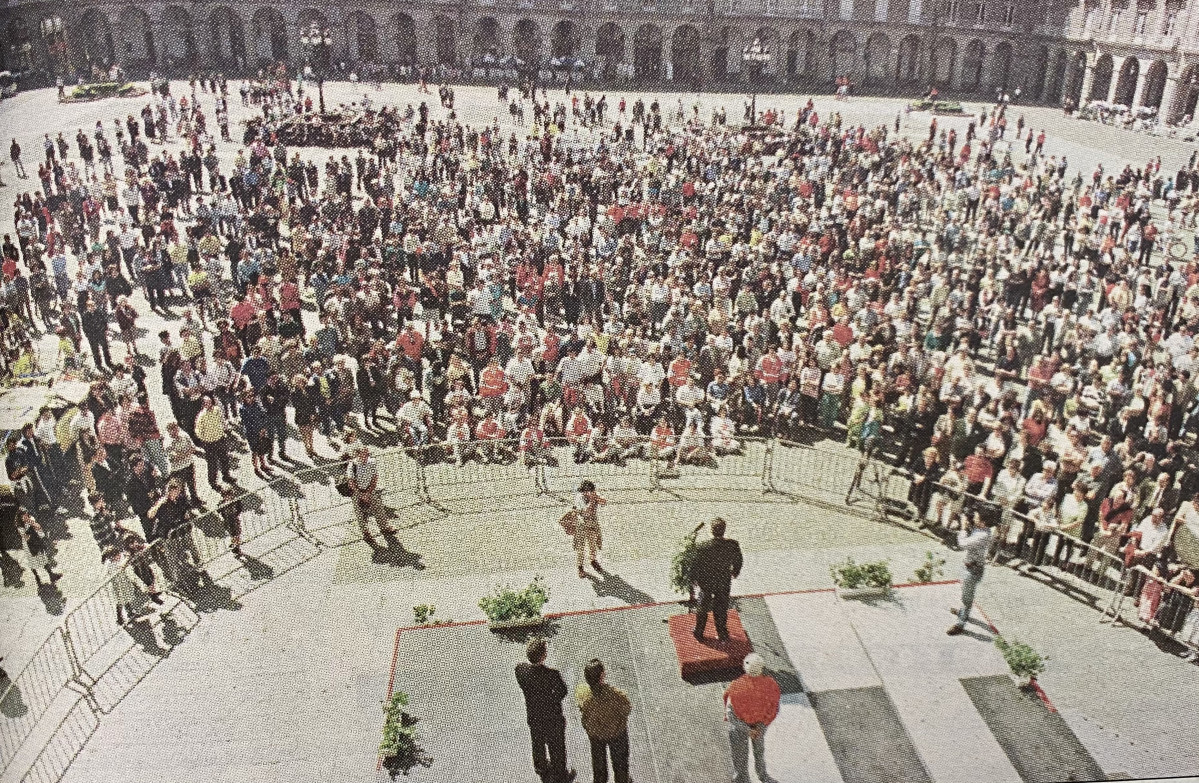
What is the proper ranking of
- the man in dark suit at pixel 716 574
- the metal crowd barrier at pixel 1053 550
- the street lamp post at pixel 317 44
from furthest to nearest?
the street lamp post at pixel 317 44 < the metal crowd barrier at pixel 1053 550 < the man in dark suit at pixel 716 574

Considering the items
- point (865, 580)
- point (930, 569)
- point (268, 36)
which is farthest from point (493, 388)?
point (268, 36)

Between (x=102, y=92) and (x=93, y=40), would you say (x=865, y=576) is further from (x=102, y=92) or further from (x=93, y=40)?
(x=93, y=40)

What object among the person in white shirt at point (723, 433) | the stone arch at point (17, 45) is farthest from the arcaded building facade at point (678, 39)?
the person in white shirt at point (723, 433)

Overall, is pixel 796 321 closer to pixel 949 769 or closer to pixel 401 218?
pixel 401 218

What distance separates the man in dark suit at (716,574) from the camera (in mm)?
9062

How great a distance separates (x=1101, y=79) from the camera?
60.3 meters

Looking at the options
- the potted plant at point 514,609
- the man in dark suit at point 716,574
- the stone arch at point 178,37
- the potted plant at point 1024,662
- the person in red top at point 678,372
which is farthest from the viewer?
the stone arch at point 178,37

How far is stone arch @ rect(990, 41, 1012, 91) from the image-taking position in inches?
2596

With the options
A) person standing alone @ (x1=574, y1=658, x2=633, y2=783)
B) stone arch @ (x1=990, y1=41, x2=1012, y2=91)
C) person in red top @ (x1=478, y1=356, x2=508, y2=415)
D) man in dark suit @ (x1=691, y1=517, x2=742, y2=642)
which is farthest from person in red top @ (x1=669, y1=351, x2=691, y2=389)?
stone arch @ (x1=990, y1=41, x2=1012, y2=91)

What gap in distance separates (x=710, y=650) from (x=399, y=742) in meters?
3.54

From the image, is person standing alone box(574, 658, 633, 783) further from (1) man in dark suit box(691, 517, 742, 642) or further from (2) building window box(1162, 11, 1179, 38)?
(2) building window box(1162, 11, 1179, 38)

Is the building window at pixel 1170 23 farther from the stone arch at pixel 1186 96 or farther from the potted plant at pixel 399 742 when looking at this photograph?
the potted plant at pixel 399 742

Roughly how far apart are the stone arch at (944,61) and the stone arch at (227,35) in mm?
51997

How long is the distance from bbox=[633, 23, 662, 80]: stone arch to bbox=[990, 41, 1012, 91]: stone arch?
1000 inches
